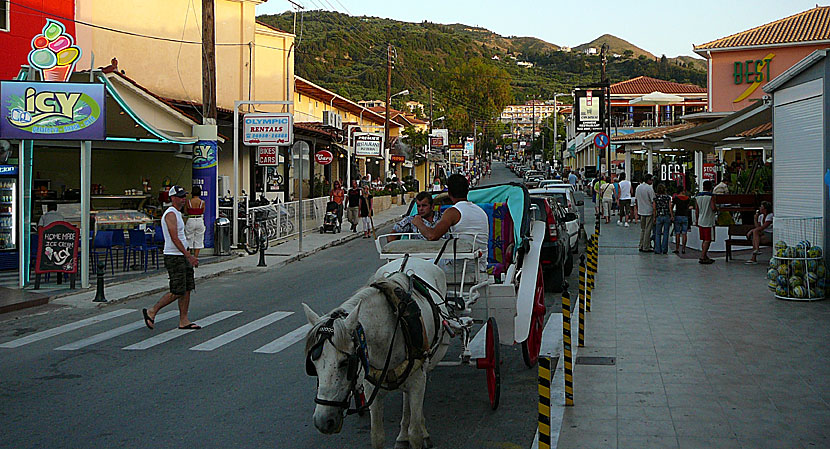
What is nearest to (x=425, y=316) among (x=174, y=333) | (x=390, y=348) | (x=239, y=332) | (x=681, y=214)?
(x=390, y=348)

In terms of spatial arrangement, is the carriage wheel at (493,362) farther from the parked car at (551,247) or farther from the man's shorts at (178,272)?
the parked car at (551,247)

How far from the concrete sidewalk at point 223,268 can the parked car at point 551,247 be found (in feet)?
24.3

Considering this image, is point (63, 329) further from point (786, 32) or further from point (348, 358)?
point (786, 32)

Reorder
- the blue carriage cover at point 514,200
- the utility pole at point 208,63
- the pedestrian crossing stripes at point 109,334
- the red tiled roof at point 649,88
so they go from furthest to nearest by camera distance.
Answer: the red tiled roof at point 649,88 → the utility pole at point 208,63 → the pedestrian crossing stripes at point 109,334 → the blue carriage cover at point 514,200

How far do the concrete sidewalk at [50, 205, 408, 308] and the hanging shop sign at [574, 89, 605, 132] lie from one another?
38.4 feet

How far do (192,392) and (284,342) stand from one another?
2573mm

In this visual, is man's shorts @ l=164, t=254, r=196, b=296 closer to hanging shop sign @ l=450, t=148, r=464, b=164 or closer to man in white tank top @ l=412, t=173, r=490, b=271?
man in white tank top @ l=412, t=173, r=490, b=271

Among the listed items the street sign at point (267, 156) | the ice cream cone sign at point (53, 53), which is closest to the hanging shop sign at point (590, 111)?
the street sign at point (267, 156)

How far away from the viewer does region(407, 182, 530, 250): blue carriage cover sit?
29.9ft

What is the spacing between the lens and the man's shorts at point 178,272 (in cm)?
1105

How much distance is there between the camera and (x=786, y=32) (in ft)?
122

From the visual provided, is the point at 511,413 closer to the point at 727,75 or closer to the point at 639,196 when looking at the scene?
the point at 639,196

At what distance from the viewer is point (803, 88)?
44.9 feet

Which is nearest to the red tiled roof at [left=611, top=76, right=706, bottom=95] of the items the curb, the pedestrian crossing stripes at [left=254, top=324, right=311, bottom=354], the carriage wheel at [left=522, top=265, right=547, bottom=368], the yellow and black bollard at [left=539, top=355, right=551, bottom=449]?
the curb
